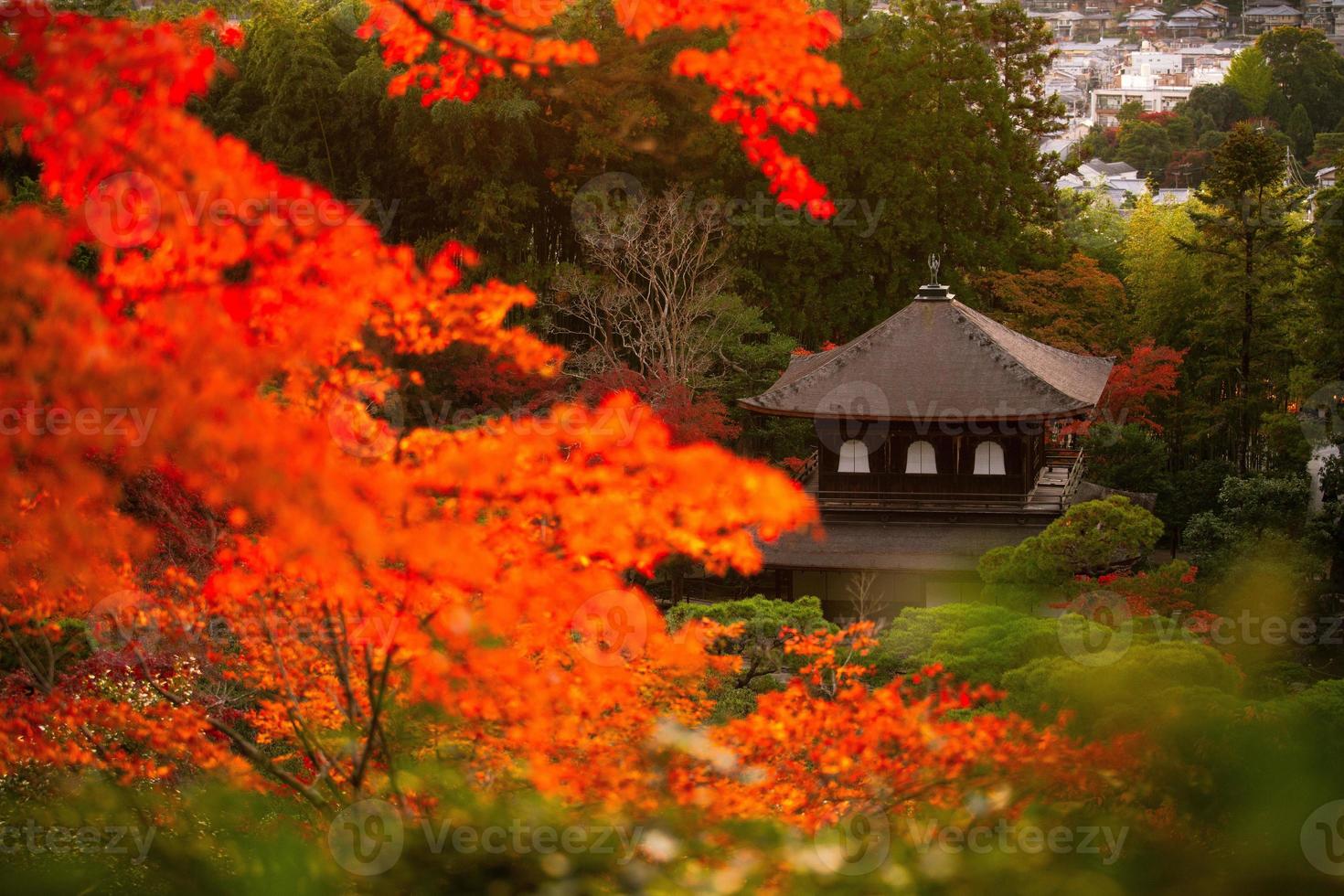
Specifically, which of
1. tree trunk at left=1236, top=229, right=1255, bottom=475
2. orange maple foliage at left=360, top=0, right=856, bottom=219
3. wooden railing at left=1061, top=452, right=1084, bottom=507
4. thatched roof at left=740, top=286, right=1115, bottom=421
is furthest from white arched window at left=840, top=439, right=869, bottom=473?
orange maple foliage at left=360, top=0, right=856, bottom=219

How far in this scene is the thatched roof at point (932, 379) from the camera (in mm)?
17297

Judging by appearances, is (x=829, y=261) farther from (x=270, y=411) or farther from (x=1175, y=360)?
(x=270, y=411)

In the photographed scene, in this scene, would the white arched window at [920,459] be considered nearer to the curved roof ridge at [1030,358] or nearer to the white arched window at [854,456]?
the white arched window at [854,456]

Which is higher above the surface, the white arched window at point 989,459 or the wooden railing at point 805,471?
the white arched window at point 989,459

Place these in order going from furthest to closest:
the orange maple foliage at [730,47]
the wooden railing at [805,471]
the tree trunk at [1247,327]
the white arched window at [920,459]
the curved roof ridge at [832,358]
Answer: the tree trunk at [1247,327], the wooden railing at [805,471], the curved roof ridge at [832,358], the white arched window at [920,459], the orange maple foliage at [730,47]

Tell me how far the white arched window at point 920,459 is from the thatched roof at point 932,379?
0.57m

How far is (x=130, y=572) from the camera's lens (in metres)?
7.43

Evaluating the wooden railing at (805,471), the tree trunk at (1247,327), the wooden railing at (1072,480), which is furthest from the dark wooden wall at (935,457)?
the tree trunk at (1247,327)

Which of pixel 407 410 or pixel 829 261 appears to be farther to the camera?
pixel 829 261

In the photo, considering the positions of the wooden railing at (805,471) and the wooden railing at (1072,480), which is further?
the wooden railing at (805,471)

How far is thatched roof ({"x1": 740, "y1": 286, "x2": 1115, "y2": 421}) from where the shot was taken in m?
17.3

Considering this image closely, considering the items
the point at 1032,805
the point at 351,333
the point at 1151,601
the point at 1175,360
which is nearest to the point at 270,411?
the point at 351,333

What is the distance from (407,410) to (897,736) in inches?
701

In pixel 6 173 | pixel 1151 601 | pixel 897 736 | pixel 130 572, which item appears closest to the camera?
pixel 897 736
